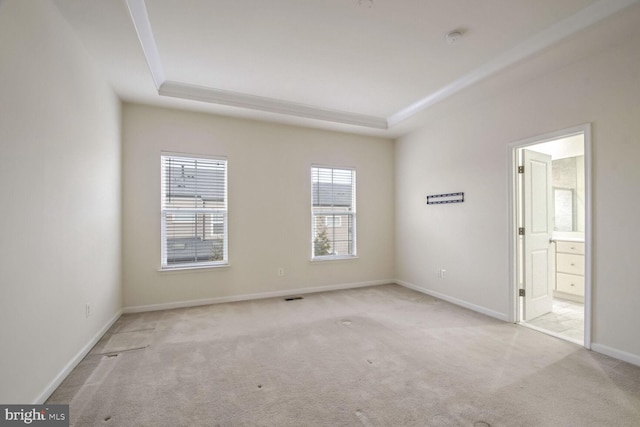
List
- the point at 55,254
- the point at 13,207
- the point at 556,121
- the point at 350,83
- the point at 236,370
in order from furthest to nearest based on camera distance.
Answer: the point at 350,83 < the point at 556,121 < the point at 236,370 < the point at 55,254 < the point at 13,207

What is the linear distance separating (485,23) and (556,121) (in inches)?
53.1

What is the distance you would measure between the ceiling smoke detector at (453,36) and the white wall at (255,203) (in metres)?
2.54

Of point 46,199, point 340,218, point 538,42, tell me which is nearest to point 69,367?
point 46,199

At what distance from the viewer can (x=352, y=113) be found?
4.55 metres

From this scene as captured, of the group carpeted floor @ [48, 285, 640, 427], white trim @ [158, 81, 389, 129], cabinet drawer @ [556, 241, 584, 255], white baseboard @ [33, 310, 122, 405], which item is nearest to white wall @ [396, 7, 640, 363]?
carpeted floor @ [48, 285, 640, 427]

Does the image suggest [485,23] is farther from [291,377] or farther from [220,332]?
[220,332]

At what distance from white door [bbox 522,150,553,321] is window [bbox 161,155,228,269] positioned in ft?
13.2

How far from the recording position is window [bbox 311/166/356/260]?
16.0 ft

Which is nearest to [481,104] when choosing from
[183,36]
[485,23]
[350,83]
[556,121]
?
[556,121]

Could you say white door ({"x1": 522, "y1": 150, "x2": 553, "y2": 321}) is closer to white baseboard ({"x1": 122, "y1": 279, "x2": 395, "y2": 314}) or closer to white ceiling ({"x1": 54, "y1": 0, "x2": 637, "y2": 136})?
white ceiling ({"x1": 54, "y1": 0, "x2": 637, "y2": 136})

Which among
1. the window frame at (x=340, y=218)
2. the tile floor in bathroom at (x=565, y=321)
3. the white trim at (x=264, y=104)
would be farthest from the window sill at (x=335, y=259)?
the tile floor in bathroom at (x=565, y=321)

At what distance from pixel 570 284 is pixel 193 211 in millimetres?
5717

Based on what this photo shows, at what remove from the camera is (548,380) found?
2.18m

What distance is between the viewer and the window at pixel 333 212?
4.88m
